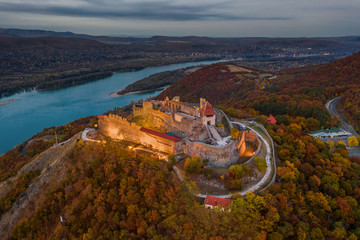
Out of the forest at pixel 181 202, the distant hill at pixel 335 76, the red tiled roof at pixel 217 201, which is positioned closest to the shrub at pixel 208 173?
the forest at pixel 181 202

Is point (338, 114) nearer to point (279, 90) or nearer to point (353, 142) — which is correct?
point (353, 142)

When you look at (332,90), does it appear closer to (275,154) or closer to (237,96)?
(237,96)

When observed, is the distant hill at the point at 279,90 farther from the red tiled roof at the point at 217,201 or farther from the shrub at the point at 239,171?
the red tiled roof at the point at 217,201

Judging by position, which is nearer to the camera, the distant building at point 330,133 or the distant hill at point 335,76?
the distant building at point 330,133

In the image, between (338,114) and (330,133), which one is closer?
(330,133)

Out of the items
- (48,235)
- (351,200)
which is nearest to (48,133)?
(48,235)

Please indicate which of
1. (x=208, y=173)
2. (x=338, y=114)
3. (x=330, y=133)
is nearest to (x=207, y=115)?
(x=208, y=173)

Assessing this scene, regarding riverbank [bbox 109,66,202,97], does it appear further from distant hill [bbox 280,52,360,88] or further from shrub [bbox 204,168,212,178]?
shrub [bbox 204,168,212,178]

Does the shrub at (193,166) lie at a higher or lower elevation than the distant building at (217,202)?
higher
